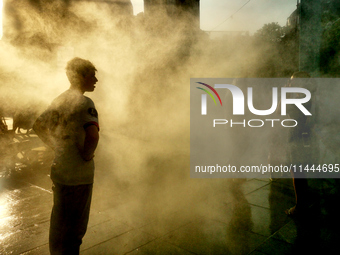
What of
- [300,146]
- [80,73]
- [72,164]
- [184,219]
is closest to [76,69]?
[80,73]

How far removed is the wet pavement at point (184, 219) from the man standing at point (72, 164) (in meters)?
0.77

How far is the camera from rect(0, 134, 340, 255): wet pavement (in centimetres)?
254

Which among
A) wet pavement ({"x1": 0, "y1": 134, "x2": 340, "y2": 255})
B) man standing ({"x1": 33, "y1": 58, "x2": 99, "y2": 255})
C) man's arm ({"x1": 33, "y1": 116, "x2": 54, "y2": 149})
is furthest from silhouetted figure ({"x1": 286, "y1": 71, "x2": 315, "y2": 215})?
man's arm ({"x1": 33, "y1": 116, "x2": 54, "y2": 149})

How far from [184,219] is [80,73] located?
2135 mm

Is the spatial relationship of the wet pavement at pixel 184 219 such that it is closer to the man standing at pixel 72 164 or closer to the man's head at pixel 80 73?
the man standing at pixel 72 164

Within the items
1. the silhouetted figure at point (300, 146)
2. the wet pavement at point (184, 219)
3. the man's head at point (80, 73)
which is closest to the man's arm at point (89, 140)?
the man's head at point (80, 73)

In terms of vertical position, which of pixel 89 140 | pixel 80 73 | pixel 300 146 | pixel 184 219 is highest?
pixel 80 73

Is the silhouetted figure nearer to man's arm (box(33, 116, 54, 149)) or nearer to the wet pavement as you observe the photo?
the wet pavement

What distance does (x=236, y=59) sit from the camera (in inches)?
233

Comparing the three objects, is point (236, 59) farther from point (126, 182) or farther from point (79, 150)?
point (79, 150)

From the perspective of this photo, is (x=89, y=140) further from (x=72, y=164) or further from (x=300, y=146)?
(x=300, y=146)

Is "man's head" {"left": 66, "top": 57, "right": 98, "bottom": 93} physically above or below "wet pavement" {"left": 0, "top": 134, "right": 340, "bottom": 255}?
above

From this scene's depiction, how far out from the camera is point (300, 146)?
318cm

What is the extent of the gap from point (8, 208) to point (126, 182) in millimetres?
1848
